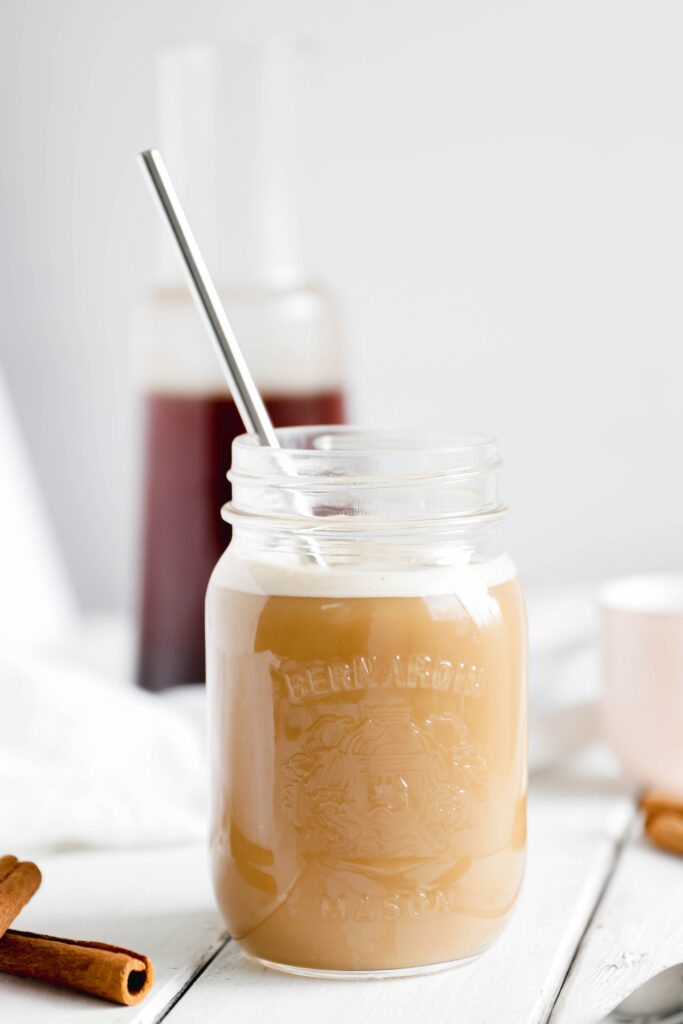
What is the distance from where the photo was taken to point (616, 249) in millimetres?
1638

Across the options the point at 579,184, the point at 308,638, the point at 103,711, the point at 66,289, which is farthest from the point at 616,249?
the point at 308,638

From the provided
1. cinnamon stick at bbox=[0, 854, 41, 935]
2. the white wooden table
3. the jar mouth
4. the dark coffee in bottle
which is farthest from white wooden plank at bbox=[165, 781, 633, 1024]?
the dark coffee in bottle

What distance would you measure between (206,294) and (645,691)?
0.54 metres

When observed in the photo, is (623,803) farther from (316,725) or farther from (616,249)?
(616,249)

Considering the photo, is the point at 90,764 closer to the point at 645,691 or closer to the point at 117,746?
the point at 117,746

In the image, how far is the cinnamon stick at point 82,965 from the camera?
74 cm

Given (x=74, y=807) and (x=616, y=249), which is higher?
(x=616, y=249)

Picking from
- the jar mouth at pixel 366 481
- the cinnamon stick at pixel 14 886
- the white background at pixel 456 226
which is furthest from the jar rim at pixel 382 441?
the white background at pixel 456 226

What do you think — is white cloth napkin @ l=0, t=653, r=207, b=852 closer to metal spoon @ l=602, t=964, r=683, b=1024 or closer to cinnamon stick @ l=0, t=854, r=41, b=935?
cinnamon stick @ l=0, t=854, r=41, b=935

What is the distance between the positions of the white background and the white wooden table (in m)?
0.71

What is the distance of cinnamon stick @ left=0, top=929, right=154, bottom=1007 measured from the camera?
2.44 feet

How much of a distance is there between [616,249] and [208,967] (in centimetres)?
113

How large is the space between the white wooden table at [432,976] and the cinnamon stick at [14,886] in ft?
0.14

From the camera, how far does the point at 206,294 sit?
809 mm
